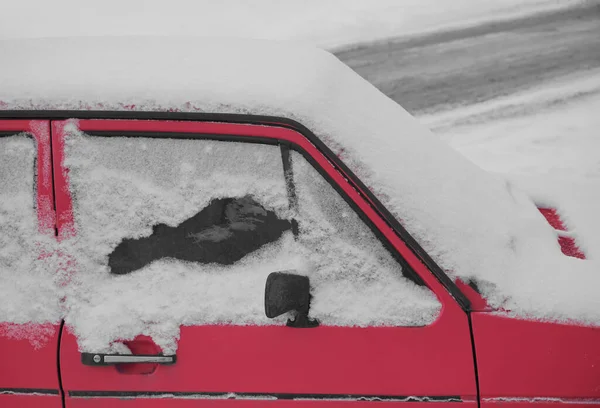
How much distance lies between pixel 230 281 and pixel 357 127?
73 centimetres

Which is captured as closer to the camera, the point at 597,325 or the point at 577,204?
the point at 597,325

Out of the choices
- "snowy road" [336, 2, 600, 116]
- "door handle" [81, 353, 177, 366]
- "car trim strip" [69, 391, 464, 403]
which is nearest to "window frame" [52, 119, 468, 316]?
"car trim strip" [69, 391, 464, 403]

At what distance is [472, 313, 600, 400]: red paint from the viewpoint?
6.53 feet

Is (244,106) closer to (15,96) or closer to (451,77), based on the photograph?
(15,96)

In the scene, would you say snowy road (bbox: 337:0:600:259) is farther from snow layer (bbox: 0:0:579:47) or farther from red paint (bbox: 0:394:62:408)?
red paint (bbox: 0:394:62:408)

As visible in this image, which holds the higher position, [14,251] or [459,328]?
[14,251]

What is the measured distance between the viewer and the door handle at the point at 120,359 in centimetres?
205

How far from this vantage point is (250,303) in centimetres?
208

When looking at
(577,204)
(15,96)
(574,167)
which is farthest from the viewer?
(574,167)

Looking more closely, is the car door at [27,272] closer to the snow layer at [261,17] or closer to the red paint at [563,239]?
the red paint at [563,239]

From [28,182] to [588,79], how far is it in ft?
26.0

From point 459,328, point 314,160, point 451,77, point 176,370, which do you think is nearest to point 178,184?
point 314,160

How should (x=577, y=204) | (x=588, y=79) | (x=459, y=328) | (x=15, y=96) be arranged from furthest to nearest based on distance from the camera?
(x=588, y=79) → (x=577, y=204) → (x=15, y=96) → (x=459, y=328)

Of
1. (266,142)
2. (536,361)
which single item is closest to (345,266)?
(266,142)
